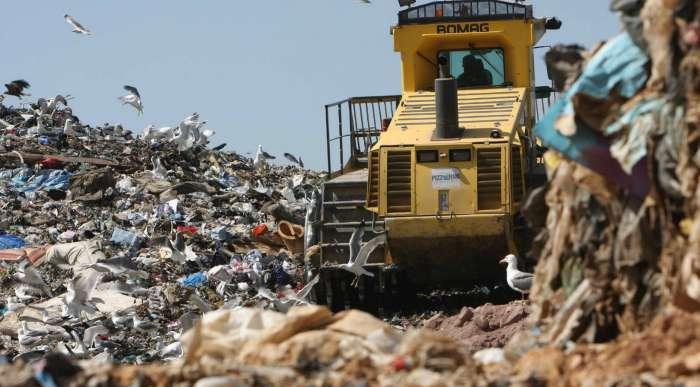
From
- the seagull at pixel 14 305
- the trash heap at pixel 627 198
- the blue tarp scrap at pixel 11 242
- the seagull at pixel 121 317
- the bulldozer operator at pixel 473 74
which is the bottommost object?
the seagull at pixel 121 317

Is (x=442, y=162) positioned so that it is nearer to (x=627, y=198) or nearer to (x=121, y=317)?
(x=121, y=317)

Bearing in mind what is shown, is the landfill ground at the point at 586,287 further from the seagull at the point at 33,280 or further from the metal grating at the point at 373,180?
the seagull at the point at 33,280

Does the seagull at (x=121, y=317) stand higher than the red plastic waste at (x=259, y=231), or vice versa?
the red plastic waste at (x=259, y=231)

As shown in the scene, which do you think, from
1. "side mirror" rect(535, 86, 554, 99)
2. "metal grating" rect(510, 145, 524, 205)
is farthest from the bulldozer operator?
"metal grating" rect(510, 145, 524, 205)

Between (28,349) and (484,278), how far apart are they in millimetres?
3581

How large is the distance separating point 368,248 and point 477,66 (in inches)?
90.1

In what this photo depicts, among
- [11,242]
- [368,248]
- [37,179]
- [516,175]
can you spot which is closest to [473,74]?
[516,175]

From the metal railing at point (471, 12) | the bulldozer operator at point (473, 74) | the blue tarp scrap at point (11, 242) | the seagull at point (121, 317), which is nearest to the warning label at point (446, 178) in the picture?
the bulldozer operator at point (473, 74)

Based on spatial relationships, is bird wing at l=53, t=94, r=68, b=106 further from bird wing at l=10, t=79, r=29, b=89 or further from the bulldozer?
the bulldozer

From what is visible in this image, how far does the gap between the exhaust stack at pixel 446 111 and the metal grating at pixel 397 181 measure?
13.2 inches

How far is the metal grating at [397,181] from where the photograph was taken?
41.1ft

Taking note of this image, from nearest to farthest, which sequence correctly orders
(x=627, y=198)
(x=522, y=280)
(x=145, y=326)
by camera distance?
(x=627, y=198), (x=522, y=280), (x=145, y=326)

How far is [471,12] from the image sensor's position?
13.8 m

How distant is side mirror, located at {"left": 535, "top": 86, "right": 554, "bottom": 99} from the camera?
44.7 ft
